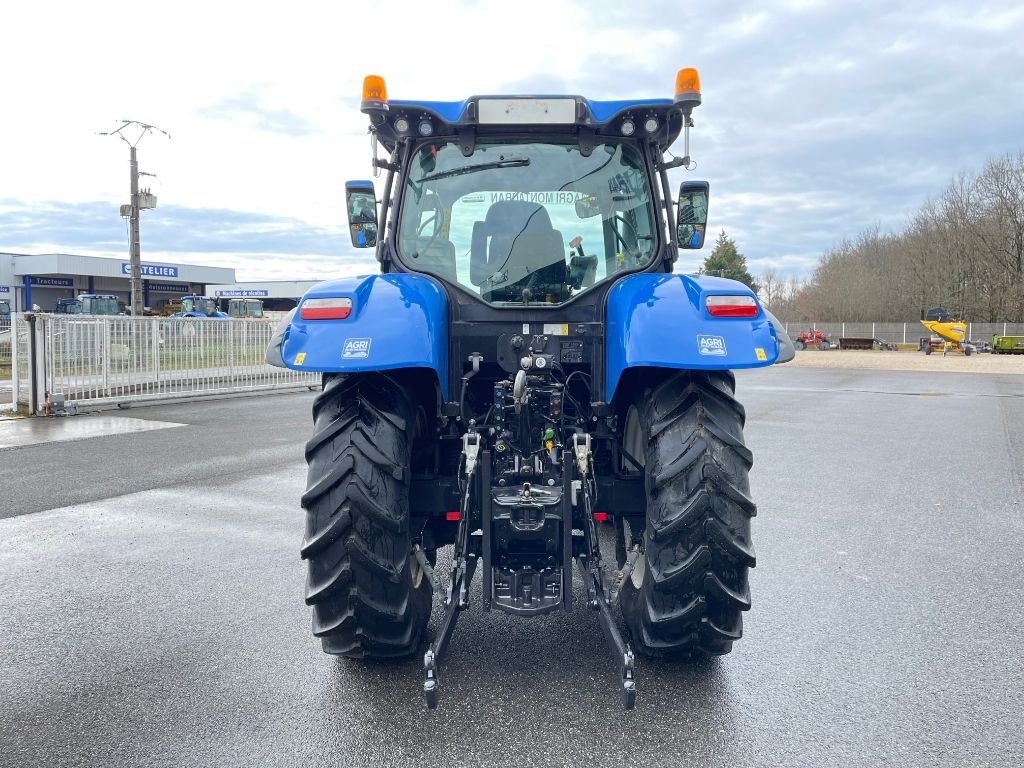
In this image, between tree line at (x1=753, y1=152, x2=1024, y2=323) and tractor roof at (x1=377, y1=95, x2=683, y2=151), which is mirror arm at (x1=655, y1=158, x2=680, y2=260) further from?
tree line at (x1=753, y1=152, x2=1024, y2=323)

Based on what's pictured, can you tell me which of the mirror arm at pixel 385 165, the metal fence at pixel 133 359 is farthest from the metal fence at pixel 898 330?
the mirror arm at pixel 385 165

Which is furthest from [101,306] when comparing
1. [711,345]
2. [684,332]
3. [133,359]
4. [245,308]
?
[711,345]

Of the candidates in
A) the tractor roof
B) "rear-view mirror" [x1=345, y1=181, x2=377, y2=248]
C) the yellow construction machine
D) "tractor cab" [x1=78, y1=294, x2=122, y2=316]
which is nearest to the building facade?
"tractor cab" [x1=78, y1=294, x2=122, y2=316]

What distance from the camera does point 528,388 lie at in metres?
3.23

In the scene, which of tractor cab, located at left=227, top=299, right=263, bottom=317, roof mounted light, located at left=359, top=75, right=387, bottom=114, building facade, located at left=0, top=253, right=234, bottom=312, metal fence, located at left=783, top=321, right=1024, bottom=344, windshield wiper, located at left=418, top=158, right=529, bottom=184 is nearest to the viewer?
roof mounted light, located at left=359, top=75, right=387, bottom=114

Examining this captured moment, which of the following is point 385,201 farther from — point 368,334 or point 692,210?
point 692,210

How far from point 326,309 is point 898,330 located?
178 ft

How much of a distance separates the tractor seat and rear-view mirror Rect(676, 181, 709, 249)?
0.90 m

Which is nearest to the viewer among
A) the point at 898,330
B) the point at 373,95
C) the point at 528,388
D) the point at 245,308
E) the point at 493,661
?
the point at 528,388

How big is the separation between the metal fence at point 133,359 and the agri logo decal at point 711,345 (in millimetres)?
12201

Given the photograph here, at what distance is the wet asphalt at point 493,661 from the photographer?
269 centimetres

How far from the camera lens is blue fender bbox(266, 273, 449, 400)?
287cm

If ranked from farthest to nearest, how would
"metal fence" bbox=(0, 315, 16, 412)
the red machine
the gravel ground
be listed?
the red machine, the gravel ground, "metal fence" bbox=(0, 315, 16, 412)

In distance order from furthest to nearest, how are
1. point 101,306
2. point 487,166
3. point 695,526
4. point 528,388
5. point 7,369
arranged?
point 101,306
point 7,369
point 487,166
point 528,388
point 695,526
